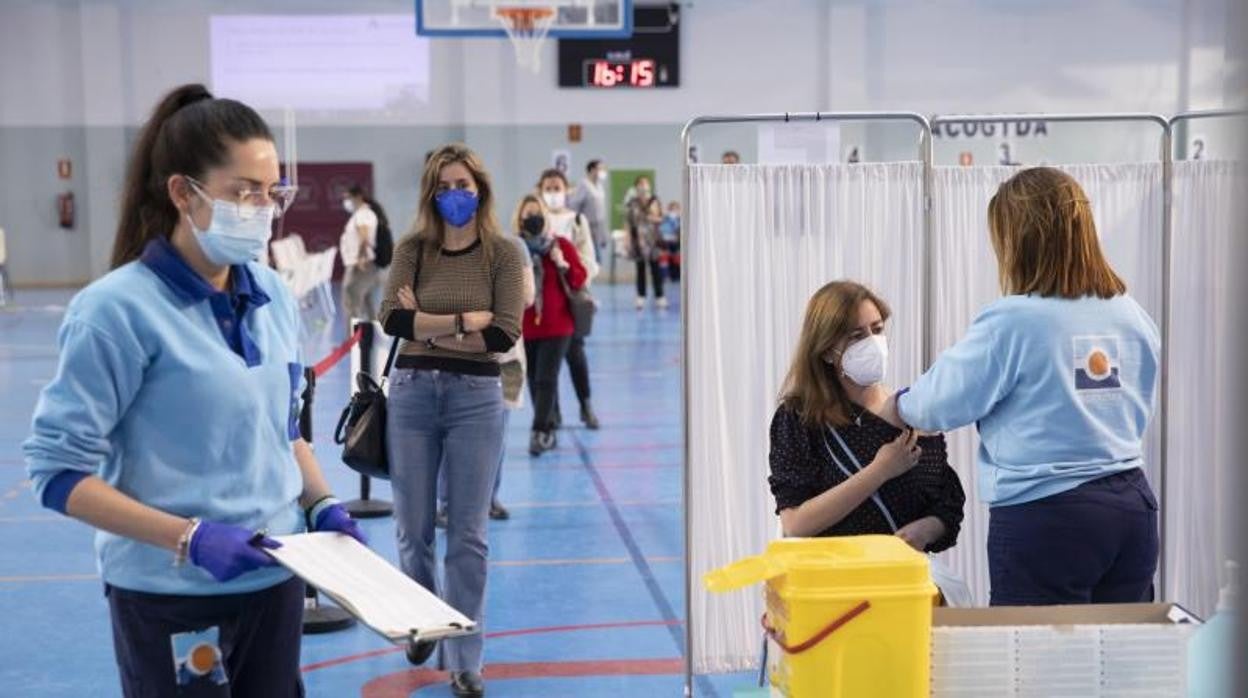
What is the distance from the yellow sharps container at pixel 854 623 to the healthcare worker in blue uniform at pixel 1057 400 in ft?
2.26

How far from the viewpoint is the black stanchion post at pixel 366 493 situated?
708 cm

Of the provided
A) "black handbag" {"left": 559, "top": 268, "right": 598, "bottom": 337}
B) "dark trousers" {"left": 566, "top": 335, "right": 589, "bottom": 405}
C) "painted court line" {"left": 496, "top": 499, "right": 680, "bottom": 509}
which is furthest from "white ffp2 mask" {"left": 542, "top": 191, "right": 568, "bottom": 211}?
"painted court line" {"left": 496, "top": 499, "right": 680, "bottom": 509}

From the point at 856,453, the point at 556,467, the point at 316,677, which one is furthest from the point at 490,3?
the point at 856,453

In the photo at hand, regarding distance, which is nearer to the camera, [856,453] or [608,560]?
[856,453]

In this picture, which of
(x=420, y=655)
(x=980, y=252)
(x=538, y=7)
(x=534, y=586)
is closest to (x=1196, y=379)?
(x=980, y=252)

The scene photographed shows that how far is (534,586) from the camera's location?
6.36 metres

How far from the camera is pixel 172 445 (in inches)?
91.0

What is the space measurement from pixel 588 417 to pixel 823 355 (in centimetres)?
674

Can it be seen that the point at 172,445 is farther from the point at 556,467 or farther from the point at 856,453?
the point at 556,467

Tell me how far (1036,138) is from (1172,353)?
20586 millimetres

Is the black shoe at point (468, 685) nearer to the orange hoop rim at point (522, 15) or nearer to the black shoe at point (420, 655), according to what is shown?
the black shoe at point (420, 655)

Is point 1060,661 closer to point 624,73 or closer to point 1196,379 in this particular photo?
point 1196,379

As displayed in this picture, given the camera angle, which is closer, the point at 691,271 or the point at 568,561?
the point at 691,271

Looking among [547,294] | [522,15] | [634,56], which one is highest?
[634,56]
